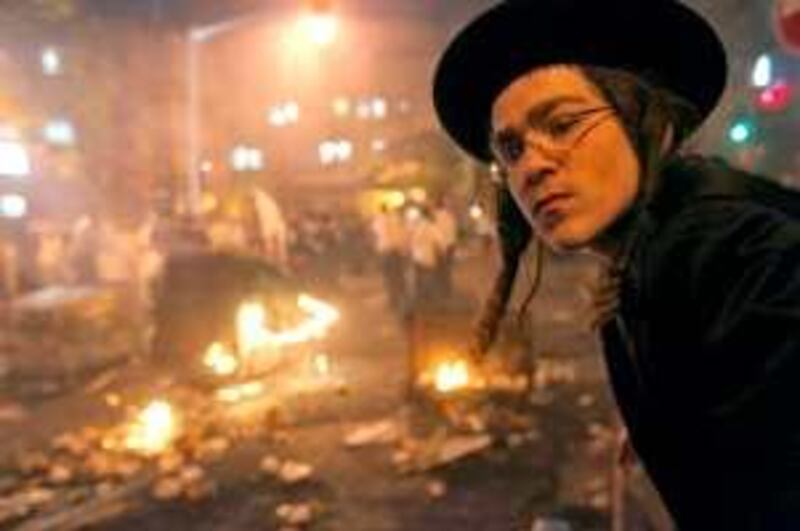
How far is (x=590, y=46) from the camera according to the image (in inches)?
82.9

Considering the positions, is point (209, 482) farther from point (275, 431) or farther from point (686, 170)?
point (686, 170)

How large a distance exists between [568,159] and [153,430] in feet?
35.0

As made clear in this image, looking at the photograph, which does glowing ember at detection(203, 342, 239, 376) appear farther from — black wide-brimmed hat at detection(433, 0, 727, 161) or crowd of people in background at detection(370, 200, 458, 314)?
black wide-brimmed hat at detection(433, 0, 727, 161)

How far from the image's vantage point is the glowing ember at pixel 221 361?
14484 mm

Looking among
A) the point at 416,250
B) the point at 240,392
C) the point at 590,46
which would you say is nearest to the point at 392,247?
the point at 416,250

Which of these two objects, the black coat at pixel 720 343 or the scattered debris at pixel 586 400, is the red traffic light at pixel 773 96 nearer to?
the scattered debris at pixel 586 400

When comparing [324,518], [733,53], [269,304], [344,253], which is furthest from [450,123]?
[733,53]

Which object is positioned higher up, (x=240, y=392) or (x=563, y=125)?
(x=563, y=125)

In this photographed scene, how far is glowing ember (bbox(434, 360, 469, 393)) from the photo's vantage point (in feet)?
39.2

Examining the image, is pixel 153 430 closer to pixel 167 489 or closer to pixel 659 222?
pixel 167 489

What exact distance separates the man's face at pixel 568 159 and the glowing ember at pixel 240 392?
464 inches

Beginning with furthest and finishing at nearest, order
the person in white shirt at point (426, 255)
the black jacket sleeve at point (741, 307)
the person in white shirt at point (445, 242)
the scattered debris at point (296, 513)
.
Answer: the person in white shirt at point (445, 242) < the person in white shirt at point (426, 255) < the scattered debris at point (296, 513) < the black jacket sleeve at point (741, 307)

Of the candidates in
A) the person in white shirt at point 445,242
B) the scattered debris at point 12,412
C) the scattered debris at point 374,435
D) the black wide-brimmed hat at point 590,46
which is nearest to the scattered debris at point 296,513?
the scattered debris at point 374,435

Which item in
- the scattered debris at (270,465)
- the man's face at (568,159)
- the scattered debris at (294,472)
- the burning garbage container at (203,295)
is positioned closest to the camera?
the man's face at (568,159)
